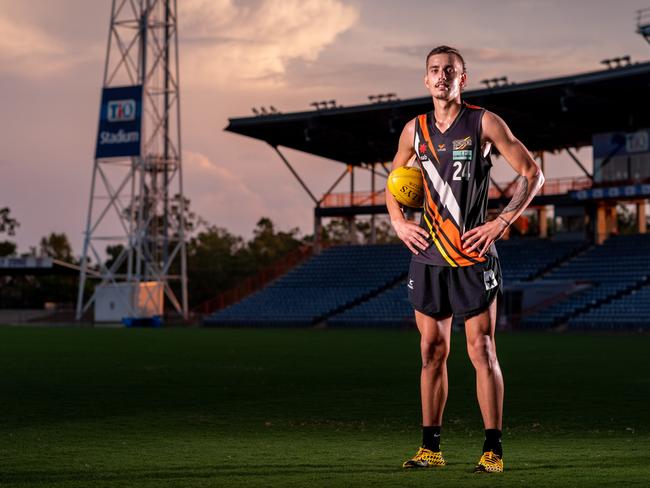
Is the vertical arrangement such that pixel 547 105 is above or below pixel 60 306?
above

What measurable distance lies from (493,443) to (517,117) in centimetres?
4470

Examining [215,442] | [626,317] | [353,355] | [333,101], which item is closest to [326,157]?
[333,101]

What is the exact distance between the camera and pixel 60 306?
7238 centimetres

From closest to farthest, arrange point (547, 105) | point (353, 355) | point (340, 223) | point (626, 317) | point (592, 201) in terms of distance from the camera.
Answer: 1. point (353, 355)
2. point (626, 317)
3. point (547, 105)
4. point (592, 201)
5. point (340, 223)

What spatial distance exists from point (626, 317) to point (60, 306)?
140 feet

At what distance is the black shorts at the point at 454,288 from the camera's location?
22.5ft

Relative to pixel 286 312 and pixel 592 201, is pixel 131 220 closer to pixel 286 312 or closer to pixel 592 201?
pixel 286 312

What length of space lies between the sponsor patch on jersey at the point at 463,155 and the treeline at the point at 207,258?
67703mm

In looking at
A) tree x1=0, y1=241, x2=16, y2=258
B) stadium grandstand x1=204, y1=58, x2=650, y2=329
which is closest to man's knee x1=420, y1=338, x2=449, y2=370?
stadium grandstand x1=204, y1=58, x2=650, y2=329

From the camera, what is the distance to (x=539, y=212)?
5831cm

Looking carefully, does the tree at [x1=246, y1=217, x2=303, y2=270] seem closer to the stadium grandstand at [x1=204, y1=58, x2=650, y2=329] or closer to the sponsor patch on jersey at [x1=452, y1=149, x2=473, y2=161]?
the stadium grandstand at [x1=204, y1=58, x2=650, y2=329]

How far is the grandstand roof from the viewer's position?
1761 inches

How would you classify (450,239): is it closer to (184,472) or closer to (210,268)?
(184,472)

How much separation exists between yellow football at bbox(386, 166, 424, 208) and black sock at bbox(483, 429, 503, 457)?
160cm
